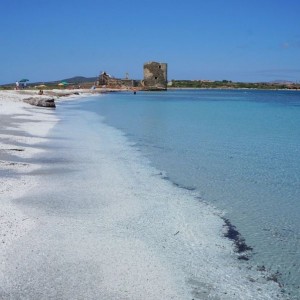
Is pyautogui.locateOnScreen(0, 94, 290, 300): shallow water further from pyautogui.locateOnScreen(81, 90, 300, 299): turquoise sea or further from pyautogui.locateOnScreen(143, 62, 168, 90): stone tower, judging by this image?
pyautogui.locateOnScreen(143, 62, 168, 90): stone tower

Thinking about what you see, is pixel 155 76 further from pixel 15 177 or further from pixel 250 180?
pixel 15 177

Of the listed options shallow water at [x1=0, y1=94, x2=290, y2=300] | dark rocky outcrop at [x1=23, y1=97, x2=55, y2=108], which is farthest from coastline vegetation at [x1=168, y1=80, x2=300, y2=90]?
shallow water at [x1=0, y1=94, x2=290, y2=300]

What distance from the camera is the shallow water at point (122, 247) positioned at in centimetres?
369

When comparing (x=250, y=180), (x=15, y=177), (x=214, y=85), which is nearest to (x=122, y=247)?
(x=15, y=177)

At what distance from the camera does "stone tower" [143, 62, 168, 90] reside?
8656 cm

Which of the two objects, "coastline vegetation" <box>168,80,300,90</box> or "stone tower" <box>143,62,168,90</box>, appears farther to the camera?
"coastline vegetation" <box>168,80,300,90</box>

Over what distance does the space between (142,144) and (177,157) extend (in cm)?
256

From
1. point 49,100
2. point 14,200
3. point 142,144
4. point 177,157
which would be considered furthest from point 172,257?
point 49,100

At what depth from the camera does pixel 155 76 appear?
293 ft

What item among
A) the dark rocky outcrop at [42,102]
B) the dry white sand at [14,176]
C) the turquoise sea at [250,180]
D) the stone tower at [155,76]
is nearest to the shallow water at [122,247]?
the dry white sand at [14,176]

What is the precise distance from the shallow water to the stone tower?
80.6 m

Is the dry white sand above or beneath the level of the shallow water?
above

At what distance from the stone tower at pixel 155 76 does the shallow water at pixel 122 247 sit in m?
80.6

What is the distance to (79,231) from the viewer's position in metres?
4.93
